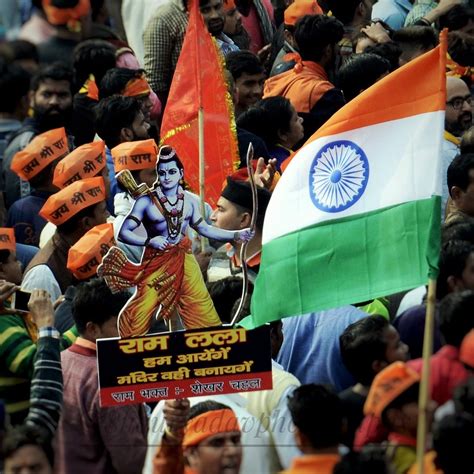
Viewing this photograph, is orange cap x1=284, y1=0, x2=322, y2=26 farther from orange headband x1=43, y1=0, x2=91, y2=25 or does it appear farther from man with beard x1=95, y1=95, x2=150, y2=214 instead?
man with beard x1=95, y1=95, x2=150, y2=214

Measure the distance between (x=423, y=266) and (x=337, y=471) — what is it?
142 cm

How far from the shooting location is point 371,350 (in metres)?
8.63

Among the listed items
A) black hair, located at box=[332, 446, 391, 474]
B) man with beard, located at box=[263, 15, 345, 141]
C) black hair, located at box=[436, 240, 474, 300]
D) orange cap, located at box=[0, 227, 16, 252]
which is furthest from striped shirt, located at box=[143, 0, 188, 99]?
black hair, located at box=[332, 446, 391, 474]

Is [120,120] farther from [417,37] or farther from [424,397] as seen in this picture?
[424,397]

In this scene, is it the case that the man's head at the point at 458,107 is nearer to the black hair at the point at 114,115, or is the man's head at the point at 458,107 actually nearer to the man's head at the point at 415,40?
the man's head at the point at 415,40

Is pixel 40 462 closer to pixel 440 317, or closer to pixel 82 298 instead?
pixel 82 298

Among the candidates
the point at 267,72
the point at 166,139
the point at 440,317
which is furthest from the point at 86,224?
the point at 267,72

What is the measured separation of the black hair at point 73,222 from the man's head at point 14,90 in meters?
2.71

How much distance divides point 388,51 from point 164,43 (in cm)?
155

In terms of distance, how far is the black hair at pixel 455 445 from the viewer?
729 centimetres

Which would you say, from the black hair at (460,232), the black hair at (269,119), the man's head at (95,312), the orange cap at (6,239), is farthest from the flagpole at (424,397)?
the black hair at (269,119)

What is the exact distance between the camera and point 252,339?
8.22m

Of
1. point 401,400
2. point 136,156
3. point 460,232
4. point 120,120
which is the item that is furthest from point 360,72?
point 401,400

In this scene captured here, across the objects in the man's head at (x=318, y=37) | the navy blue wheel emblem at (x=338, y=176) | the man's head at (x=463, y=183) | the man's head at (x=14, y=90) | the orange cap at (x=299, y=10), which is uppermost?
the orange cap at (x=299, y=10)
